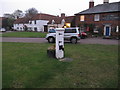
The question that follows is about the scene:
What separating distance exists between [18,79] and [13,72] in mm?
857

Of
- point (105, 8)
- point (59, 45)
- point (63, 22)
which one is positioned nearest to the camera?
point (59, 45)

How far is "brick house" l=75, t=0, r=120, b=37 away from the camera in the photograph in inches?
1235

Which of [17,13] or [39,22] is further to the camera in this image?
[17,13]

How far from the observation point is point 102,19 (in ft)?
111

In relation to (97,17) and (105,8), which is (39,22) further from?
(105,8)

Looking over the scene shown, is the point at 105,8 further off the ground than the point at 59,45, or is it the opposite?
the point at 105,8

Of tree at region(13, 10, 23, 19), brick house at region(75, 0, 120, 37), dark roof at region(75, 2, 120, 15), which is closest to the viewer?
brick house at region(75, 0, 120, 37)

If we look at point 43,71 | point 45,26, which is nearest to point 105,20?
point 45,26

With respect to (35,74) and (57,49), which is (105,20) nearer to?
(57,49)

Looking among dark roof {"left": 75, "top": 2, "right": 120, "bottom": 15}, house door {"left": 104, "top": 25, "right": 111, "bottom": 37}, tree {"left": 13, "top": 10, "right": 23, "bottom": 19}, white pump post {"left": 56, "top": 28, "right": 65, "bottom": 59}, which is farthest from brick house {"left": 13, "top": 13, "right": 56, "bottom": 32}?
white pump post {"left": 56, "top": 28, "right": 65, "bottom": 59}

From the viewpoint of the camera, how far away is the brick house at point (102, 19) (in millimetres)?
31375

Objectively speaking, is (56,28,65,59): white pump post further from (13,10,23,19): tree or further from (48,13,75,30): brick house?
(13,10,23,19): tree

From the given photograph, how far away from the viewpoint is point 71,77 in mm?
5762

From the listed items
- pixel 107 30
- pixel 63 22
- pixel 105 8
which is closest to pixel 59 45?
pixel 107 30
